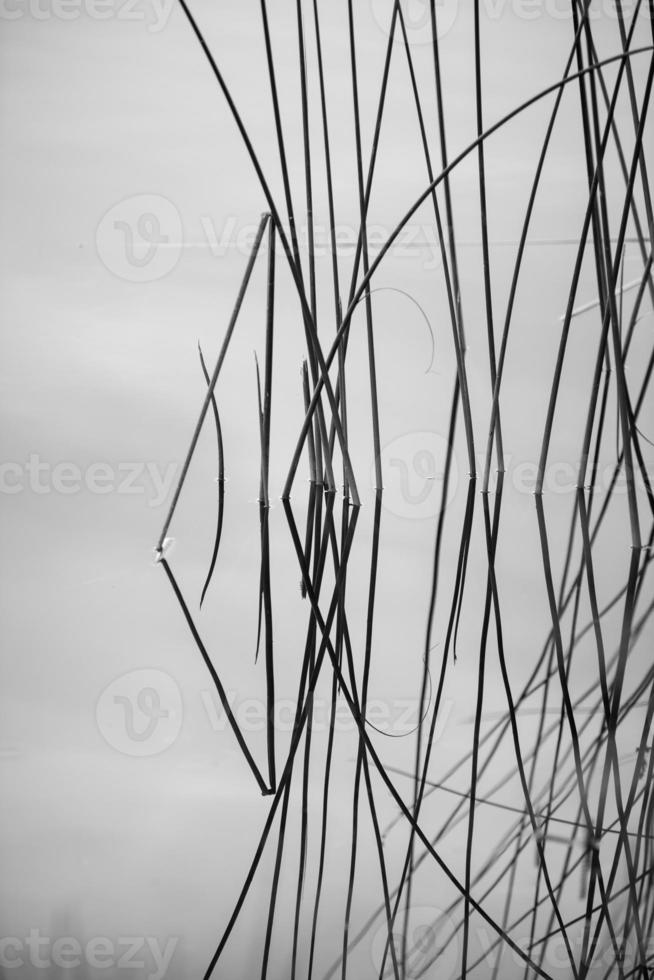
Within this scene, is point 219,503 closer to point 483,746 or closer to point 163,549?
point 163,549

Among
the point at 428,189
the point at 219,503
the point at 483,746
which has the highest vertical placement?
the point at 428,189

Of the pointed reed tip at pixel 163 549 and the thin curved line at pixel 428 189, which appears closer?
the thin curved line at pixel 428 189

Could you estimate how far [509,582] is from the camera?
1.72 ft

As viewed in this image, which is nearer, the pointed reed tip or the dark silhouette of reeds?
the dark silhouette of reeds

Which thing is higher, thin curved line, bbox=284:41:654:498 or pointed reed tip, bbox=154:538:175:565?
thin curved line, bbox=284:41:654:498

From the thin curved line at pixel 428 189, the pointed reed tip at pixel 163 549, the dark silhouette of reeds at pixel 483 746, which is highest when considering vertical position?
the thin curved line at pixel 428 189

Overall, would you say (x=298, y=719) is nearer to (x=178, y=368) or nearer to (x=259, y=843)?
(x=259, y=843)

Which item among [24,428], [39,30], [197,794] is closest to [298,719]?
[197,794]

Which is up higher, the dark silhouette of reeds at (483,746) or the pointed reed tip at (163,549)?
the pointed reed tip at (163,549)

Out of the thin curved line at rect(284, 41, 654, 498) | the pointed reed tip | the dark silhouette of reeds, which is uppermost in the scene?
the thin curved line at rect(284, 41, 654, 498)

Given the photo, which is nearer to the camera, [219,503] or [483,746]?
[483,746]

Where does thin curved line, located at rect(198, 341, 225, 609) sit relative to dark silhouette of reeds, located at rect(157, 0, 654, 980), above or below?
above

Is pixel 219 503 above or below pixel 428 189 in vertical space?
below

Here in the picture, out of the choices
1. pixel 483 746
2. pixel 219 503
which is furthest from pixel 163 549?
pixel 483 746
